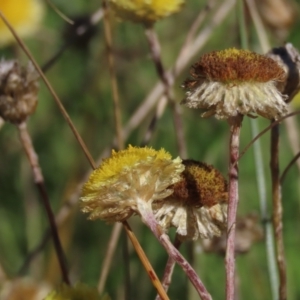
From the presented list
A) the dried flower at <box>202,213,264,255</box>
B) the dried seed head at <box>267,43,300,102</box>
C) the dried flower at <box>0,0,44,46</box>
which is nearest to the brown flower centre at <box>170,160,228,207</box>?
the dried seed head at <box>267,43,300,102</box>

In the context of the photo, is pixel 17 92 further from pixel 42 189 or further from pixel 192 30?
pixel 192 30

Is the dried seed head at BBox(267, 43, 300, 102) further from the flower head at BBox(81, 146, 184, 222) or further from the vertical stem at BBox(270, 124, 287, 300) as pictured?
the flower head at BBox(81, 146, 184, 222)

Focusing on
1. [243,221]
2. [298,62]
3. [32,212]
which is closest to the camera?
[298,62]

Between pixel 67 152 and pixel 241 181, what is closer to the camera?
pixel 241 181

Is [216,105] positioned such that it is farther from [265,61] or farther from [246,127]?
[246,127]

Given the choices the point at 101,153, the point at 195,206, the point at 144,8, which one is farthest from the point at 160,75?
the point at 101,153

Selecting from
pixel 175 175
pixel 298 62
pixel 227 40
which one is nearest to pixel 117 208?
pixel 175 175
